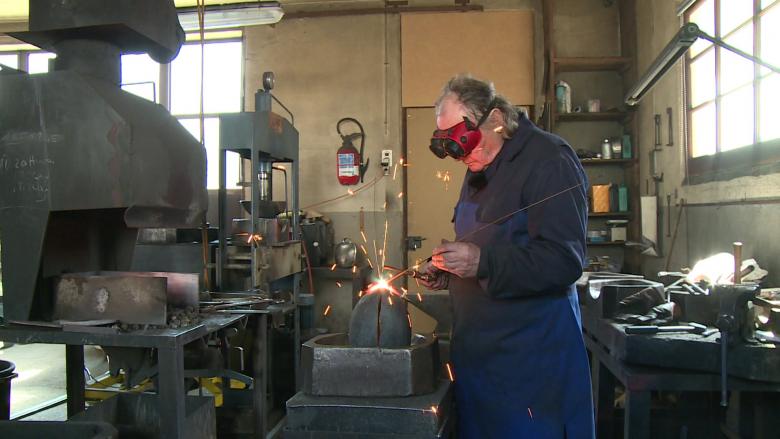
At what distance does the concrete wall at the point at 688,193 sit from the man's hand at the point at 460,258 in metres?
2.30

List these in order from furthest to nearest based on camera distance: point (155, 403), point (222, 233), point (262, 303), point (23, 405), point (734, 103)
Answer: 1. point (23, 405)
2. point (222, 233)
3. point (734, 103)
4. point (262, 303)
5. point (155, 403)

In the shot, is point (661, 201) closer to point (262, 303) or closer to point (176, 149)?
point (262, 303)

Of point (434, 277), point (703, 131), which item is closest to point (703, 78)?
point (703, 131)

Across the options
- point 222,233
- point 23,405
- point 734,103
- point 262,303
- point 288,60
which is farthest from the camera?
point 288,60

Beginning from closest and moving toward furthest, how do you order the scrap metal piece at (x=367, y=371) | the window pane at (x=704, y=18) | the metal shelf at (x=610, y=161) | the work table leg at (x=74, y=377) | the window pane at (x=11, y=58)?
the scrap metal piece at (x=367, y=371) < the work table leg at (x=74, y=377) < the window pane at (x=704, y=18) < the metal shelf at (x=610, y=161) < the window pane at (x=11, y=58)

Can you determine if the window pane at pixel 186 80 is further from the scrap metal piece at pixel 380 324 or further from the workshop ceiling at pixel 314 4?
the scrap metal piece at pixel 380 324

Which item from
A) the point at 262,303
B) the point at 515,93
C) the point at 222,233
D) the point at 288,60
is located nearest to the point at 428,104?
the point at 515,93

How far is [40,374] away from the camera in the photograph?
4.71 meters

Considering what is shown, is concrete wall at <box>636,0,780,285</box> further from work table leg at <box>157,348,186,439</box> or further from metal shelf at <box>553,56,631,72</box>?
work table leg at <box>157,348,186,439</box>

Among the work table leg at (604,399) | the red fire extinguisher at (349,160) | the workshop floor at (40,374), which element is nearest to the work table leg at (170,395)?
the work table leg at (604,399)

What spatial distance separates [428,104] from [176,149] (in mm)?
3420

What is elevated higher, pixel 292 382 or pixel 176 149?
pixel 176 149

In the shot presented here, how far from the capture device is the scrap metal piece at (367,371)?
127 centimetres

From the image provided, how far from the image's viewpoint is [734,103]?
10.8 ft
